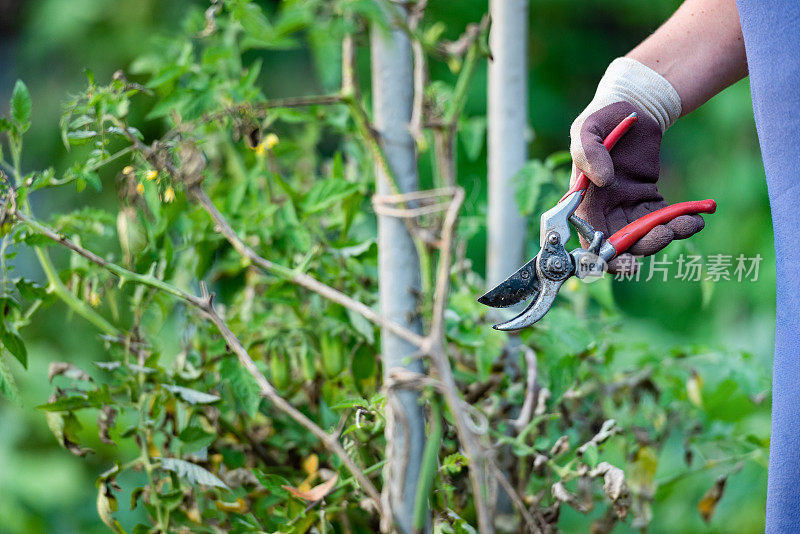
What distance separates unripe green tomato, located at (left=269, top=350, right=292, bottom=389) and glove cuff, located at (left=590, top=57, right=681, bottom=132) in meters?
0.49

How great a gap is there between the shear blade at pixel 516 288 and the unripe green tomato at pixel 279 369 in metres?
0.35

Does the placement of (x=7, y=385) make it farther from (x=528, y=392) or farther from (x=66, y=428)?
(x=528, y=392)

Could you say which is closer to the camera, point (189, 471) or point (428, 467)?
point (428, 467)

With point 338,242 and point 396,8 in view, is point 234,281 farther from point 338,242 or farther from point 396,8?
point 396,8

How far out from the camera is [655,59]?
0.77m

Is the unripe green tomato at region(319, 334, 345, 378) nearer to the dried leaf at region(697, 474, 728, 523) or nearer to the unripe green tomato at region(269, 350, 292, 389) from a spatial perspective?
the unripe green tomato at region(269, 350, 292, 389)

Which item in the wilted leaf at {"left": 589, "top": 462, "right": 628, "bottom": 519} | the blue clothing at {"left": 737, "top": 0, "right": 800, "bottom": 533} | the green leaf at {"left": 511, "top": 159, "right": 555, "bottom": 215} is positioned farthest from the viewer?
the green leaf at {"left": 511, "top": 159, "right": 555, "bottom": 215}

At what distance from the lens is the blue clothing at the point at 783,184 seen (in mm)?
686

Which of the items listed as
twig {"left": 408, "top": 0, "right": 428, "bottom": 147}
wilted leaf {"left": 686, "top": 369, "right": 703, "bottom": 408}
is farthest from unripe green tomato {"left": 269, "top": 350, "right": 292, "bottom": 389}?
wilted leaf {"left": 686, "top": 369, "right": 703, "bottom": 408}

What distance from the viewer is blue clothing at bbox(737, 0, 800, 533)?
0.69m

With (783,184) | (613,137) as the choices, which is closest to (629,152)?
(613,137)

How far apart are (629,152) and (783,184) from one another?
0.14m

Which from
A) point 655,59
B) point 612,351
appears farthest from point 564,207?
point 612,351

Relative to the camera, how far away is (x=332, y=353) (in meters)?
0.99
